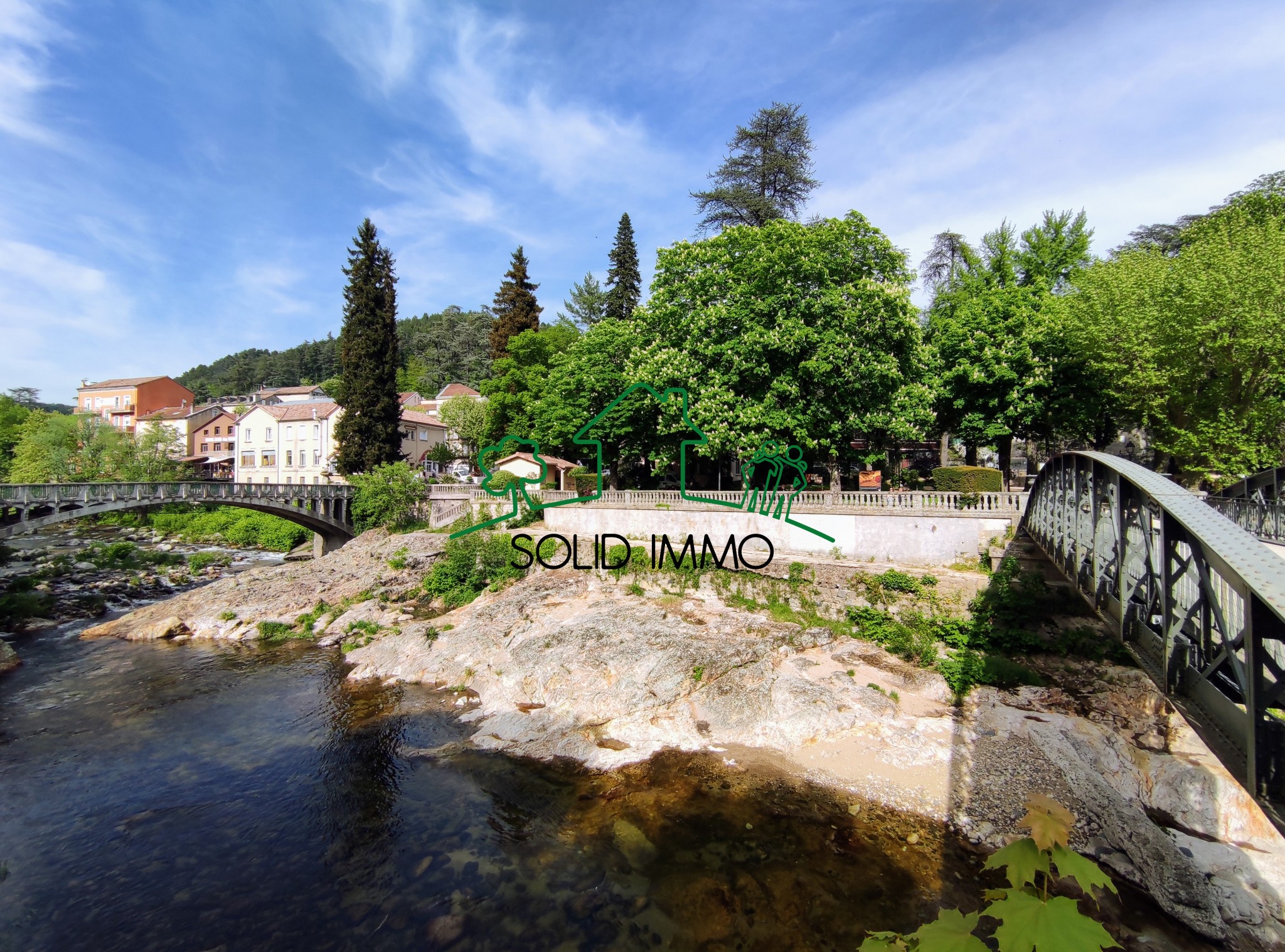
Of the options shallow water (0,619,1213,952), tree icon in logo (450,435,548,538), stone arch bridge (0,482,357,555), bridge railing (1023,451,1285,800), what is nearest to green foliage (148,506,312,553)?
stone arch bridge (0,482,357,555)

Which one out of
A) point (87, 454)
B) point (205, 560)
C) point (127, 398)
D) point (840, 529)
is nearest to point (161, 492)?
point (205, 560)

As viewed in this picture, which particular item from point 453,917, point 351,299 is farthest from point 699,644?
point 351,299

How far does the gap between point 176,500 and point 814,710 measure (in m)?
31.0

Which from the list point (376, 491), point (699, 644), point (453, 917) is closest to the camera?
point (453, 917)

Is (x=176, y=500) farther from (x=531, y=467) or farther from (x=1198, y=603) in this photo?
(x=1198, y=603)

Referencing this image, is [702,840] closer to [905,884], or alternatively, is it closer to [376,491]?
[905,884]

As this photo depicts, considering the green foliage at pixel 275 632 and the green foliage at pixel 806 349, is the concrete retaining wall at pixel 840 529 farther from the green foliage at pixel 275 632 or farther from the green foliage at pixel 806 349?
the green foliage at pixel 275 632

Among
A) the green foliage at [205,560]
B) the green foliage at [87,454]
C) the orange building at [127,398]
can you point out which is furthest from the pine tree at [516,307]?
the orange building at [127,398]

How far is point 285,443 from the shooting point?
196 ft

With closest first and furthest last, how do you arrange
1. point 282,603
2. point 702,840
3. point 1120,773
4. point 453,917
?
point 453,917 < point 702,840 < point 1120,773 < point 282,603

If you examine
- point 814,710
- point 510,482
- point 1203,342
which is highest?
point 1203,342

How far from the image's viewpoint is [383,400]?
139ft

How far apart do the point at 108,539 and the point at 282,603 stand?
3113 centimetres

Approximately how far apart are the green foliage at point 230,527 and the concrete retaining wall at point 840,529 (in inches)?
1143
